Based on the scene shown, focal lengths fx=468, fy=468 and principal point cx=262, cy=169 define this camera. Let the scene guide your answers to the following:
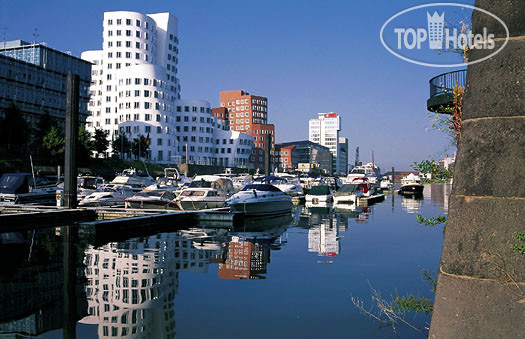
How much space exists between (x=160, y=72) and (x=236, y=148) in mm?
36136

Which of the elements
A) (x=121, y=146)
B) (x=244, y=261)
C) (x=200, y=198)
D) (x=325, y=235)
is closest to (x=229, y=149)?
(x=121, y=146)

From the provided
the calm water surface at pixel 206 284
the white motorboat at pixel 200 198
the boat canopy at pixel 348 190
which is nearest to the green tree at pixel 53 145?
the boat canopy at pixel 348 190

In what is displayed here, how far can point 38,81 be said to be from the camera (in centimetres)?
9388

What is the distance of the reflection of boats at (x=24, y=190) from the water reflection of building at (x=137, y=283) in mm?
17790

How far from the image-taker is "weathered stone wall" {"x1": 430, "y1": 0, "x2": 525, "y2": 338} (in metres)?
3.46

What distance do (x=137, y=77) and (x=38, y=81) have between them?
1176 inches

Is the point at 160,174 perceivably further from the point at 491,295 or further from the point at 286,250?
the point at 491,295

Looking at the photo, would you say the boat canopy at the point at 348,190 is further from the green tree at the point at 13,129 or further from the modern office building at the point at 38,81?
the modern office building at the point at 38,81

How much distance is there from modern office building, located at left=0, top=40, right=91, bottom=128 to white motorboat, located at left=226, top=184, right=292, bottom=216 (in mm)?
60755

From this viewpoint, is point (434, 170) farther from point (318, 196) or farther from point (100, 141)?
point (100, 141)

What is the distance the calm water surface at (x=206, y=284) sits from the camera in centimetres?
912

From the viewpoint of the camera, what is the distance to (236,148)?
148 meters

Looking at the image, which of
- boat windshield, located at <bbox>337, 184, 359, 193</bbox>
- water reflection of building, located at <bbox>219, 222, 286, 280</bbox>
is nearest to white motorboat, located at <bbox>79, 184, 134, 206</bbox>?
water reflection of building, located at <bbox>219, 222, 286, 280</bbox>

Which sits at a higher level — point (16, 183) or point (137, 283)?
point (16, 183)
